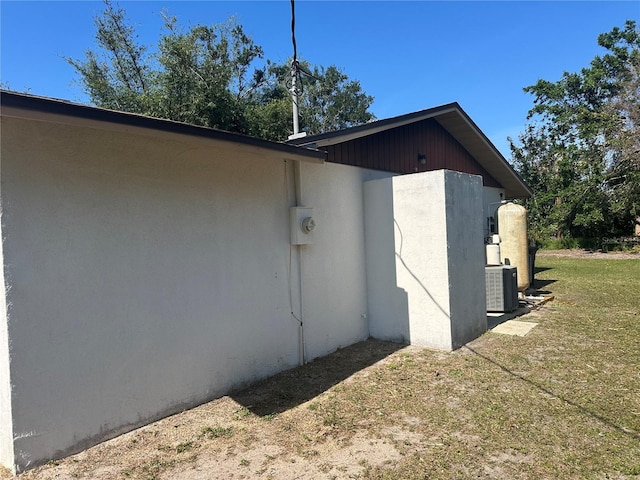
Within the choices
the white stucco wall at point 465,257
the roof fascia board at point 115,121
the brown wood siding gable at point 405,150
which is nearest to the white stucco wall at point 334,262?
the brown wood siding gable at point 405,150

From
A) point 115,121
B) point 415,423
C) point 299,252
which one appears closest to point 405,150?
point 299,252

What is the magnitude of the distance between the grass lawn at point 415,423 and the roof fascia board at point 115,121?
2.56 metres

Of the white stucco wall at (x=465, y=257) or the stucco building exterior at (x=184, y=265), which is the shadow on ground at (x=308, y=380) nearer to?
the stucco building exterior at (x=184, y=265)

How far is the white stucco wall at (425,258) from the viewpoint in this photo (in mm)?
5543

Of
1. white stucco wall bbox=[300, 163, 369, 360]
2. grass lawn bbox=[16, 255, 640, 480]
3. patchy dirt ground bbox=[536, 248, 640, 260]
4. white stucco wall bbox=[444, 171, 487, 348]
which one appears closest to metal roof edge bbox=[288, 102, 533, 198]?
white stucco wall bbox=[300, 163, 369, 360]

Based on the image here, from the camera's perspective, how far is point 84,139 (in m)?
3.26

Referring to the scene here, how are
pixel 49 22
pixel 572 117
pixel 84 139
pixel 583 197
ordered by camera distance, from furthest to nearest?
pixel 572 117 → pixel 583 197 → pixel 49 22 → pixel 84 139

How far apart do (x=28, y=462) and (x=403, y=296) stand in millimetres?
4646

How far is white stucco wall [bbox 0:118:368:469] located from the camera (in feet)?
9.68

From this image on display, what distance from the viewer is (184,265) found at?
395cm

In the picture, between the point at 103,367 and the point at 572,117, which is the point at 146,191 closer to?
the point at 103,367

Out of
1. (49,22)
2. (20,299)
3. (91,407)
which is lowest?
(91,407)

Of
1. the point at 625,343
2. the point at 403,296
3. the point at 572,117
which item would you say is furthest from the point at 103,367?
the point at 572,117

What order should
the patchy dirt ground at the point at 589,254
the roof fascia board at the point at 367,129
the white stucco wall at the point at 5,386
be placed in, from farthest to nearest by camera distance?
the patchy dirt ground at the point at 589,254 → the roof fascia board at the point at 367,129 → the white stucco wall at the point at 5,386
